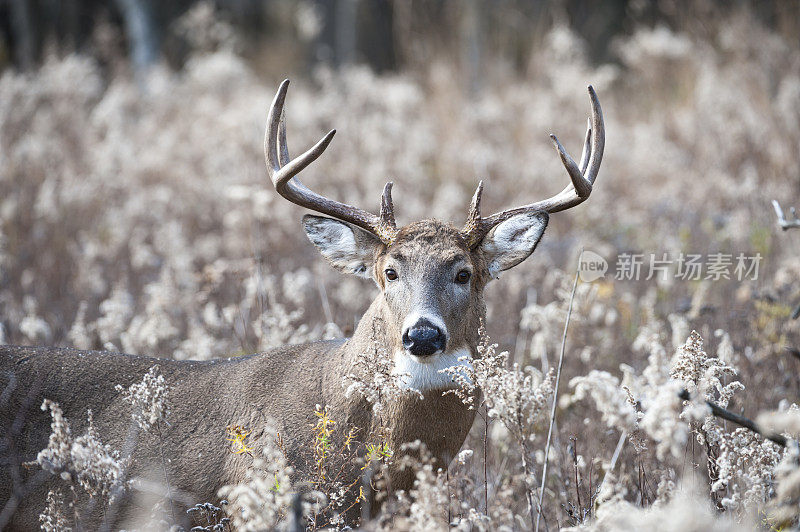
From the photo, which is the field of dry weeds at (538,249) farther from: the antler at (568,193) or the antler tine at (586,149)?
the antler tine at (586,149)

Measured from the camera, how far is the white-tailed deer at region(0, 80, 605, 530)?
12.3ft

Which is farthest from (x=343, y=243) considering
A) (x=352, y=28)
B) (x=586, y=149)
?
(x=352, y=28)

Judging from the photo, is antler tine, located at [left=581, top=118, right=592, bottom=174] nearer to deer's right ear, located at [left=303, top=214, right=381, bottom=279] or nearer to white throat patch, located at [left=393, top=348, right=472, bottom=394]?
deer's right ear, located at [left=303, top=214, right=381, bottom=279]

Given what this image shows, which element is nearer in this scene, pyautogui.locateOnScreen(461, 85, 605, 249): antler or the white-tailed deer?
the white-tailed deer

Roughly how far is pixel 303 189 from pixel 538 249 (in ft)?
14.7

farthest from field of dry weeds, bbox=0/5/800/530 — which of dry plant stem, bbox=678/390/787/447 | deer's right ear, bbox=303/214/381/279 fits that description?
deer's right ear, bbox=303/214/381/279

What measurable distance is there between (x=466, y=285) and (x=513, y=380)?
1030 mm

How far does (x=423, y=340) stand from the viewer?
350cm

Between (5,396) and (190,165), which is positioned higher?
(190,165)

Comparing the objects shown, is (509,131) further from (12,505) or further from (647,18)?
(12,505)

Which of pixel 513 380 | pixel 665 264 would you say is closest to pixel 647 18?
pixel 665 264

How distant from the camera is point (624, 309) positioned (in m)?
6.59

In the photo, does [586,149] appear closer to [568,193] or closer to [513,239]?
[568,193]

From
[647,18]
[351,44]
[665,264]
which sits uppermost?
[351,44]
